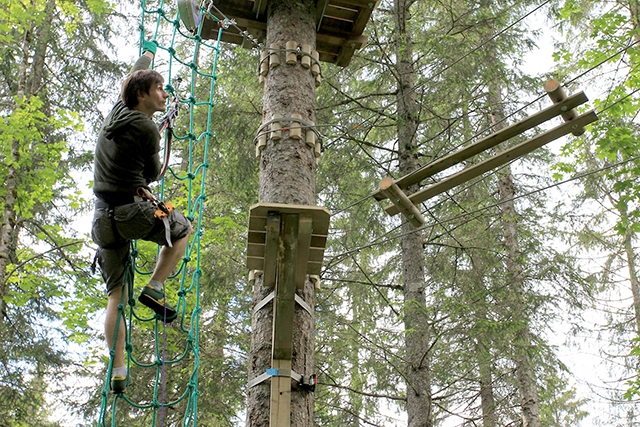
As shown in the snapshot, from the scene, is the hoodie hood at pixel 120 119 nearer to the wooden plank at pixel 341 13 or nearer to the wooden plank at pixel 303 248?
the wooden plank at pixel 303 248

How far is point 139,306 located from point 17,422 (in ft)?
9.43

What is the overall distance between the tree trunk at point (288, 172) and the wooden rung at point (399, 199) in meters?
0.55

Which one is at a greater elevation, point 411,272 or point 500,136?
point 411,272

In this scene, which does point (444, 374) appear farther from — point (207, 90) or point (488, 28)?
point (207, 90)

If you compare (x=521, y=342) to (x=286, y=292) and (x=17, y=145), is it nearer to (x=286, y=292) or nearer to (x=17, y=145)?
(x=286, y=292)

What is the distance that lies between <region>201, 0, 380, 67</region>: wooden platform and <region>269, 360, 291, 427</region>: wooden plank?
271cm

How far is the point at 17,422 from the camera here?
934 cm

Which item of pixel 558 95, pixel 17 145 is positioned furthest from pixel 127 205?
pixel 17 145

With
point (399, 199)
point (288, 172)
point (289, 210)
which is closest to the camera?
point (289, 210)

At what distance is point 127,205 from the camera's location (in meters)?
3.47

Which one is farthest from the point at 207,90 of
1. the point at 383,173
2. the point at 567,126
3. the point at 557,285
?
the point at 567,126

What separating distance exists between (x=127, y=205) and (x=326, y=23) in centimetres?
245

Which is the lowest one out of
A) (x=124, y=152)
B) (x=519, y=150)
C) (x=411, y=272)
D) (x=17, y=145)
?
(x=124, y=152)

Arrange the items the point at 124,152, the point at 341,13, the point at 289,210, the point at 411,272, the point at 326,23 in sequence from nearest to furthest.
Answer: the point at 289,210
the point at 124,152
the point at 341,13
the point at 326,23
the point at 411,272
